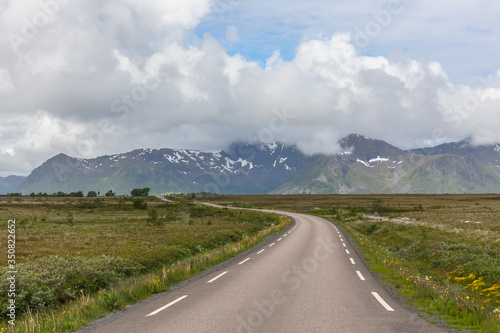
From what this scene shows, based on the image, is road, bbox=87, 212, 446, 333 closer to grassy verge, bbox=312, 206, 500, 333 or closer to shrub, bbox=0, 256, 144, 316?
grassy verge, bbox=312, 206, 500, 333

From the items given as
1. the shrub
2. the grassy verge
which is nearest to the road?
the grassy verge

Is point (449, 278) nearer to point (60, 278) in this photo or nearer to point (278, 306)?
point (278, 306)

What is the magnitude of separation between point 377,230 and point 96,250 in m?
28.1

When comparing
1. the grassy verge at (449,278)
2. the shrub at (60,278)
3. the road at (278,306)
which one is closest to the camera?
the road at (278,306)

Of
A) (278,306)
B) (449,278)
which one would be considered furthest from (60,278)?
(449,278)

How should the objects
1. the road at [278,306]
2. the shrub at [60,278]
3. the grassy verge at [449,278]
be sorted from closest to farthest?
the road at [278,306] → the grassy verge at [449,278] → the shrub at [60,278]

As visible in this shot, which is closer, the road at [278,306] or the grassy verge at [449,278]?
the road at [278,306]

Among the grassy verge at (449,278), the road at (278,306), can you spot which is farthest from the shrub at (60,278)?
the grassy verge at (449,278)

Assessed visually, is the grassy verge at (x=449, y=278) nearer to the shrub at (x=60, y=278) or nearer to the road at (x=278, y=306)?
the road at (x=278, y=306)

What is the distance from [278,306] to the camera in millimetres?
9750

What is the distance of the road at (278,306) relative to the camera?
8.07 metres

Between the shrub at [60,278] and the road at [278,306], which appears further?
the shrub at [60,278]

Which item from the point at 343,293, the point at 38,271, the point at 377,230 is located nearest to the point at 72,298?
the point at 38,271

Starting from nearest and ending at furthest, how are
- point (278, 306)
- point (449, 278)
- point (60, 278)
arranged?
point (278, 306) < point (60, 278) < point (449, 278)
